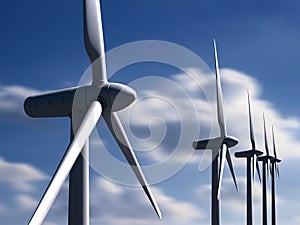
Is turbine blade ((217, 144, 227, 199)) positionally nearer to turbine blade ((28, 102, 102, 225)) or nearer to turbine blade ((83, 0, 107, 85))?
turbine blade ((83, 0, 107, 85))

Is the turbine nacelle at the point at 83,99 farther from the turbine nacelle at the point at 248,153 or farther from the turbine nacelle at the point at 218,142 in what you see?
the turbine nacelle at the point at 248,153

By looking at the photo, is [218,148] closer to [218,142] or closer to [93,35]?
[218,142]

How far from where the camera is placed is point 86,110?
103ft

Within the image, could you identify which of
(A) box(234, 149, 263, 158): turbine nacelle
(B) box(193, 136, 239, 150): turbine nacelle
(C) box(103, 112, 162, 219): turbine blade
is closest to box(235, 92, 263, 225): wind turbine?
(A) box(234, 149, 263, 158): turbine nacelle

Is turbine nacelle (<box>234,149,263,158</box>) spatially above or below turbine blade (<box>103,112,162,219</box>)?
above

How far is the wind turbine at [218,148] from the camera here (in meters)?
55.3

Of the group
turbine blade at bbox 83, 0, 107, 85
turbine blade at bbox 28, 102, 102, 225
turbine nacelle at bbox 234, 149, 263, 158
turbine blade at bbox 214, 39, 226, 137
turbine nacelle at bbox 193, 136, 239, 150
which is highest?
turbine nacelle at bbox 234, 149, 263, 158

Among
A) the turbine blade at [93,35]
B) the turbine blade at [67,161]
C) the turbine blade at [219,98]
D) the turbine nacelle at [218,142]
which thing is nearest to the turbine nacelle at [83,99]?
the turbine blade at [67,161]

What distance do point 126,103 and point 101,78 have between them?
6.35 ft

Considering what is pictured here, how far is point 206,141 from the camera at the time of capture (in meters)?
61.2

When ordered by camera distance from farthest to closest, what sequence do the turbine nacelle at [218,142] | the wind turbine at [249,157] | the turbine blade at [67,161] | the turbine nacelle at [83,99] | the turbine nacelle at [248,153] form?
the turbine nacelle at [248,153], the wind turbine at [249,157], the turbine nacelle at [218,142], the turbine nacelle at [83,99], the turbine blade at [67,161]

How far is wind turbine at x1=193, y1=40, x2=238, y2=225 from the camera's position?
5534 cm

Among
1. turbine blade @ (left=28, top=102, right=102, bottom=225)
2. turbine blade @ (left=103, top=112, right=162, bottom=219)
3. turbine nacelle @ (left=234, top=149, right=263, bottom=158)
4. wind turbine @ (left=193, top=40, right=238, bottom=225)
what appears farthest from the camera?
turbine nacelle @ (left=234, top=149, right=263, bottom=158)

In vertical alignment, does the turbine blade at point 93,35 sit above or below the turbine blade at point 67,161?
above
